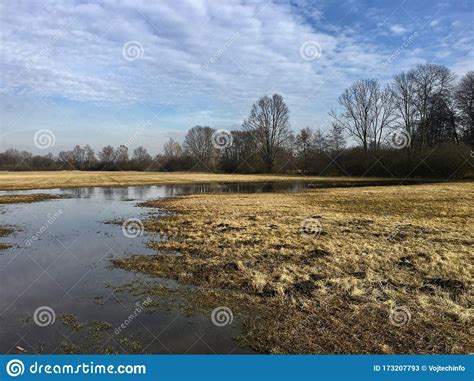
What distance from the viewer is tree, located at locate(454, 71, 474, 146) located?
6331 centimetres

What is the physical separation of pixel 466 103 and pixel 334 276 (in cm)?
6763

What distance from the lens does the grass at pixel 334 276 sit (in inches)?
259

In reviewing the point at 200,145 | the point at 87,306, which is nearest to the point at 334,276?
the point at 87,306

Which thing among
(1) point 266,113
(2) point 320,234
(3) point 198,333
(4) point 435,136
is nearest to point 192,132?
(1) point 266,113

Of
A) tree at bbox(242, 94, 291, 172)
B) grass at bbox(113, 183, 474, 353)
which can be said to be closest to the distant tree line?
tree at bbox(242, 94, 291, 172)

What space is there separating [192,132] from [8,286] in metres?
107

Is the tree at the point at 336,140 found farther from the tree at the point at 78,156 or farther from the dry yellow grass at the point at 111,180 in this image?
the tree at the point at 78,156

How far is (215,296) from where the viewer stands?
29.1 feet

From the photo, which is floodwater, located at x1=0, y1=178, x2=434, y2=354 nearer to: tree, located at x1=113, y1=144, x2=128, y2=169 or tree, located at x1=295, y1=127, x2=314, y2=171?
tree, located at x1=295, y1=127, x2=314, y2=171

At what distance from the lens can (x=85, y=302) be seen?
28.6ft

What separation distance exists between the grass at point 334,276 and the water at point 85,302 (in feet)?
2.54

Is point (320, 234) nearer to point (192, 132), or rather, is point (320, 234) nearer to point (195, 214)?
point (195, 214)

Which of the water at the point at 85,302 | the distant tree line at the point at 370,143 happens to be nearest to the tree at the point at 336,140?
the distant tree line at the point at 370,143

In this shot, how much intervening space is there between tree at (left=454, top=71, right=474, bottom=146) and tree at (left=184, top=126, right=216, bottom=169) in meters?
58.1
